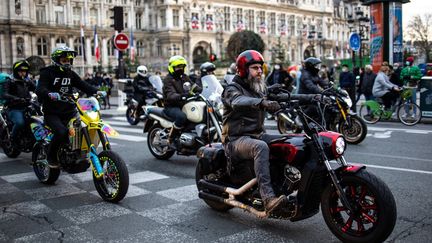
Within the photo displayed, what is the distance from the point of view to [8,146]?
30.5 ft

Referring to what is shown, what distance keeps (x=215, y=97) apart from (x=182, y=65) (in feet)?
3.58

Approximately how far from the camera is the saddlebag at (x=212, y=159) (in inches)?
195

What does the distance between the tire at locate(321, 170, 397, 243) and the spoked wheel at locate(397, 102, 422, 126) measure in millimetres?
10154

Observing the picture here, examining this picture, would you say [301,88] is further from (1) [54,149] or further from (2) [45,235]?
(2) [45,235]

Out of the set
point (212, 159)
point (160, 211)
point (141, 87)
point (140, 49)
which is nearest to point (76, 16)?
point (140, 49)

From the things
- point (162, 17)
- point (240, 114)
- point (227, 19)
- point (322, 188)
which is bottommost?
point (322, 188)

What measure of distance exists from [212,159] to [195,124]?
343 centimetres

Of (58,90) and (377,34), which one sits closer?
(58,90)

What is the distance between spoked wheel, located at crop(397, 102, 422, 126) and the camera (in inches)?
528

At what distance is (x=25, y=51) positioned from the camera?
4966 cm

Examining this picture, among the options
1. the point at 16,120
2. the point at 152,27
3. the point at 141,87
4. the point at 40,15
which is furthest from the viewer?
the point at 152,27

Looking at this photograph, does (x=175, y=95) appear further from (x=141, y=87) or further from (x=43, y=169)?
(x=141, y=87)

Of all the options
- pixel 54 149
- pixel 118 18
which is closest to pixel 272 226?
pixel 54 149

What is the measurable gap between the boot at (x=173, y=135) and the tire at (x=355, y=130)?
3578 mm
